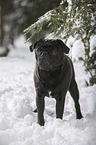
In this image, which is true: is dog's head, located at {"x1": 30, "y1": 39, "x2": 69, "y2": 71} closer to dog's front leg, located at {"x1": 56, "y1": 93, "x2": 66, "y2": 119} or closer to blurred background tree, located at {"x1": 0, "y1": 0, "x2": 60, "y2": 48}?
dog's front leg, located at {"x1": 56, "y1": 93, "x2": 66, "y2": 119}

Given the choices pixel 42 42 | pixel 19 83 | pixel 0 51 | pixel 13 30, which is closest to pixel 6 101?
pixel 19 83

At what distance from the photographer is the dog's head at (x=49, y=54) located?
6.80 ft

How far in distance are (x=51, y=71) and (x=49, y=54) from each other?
28cm

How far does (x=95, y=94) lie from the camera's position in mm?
3715

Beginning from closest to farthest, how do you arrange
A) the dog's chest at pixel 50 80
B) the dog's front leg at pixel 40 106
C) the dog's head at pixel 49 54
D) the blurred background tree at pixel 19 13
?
1. the dog's head at pixel 49 54
2. the dog's chest at pixel 50 80
3. the dog's front leg at pixel 40 106
4. the blurred background tree at pixel 19 13

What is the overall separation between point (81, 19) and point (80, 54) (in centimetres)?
64

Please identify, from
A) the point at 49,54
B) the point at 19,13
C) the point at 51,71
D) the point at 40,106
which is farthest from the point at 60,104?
the point at 19,13

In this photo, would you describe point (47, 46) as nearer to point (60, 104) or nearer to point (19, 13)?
point (60, 104)

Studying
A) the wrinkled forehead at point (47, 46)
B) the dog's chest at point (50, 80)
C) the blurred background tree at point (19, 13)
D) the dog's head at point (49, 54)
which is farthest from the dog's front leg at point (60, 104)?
the blurred background tree at point (19, 13)

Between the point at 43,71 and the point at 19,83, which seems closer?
the point at 43,71

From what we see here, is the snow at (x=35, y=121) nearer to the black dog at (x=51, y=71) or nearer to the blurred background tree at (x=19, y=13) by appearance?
the black dog at (x=51, y=71)

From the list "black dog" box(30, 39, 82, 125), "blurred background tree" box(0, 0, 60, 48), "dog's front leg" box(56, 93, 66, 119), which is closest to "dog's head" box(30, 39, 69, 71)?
"black dog" box(30, 39, 82, 125)

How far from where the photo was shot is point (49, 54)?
2084 mm

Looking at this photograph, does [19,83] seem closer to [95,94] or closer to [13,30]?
[95,94]
